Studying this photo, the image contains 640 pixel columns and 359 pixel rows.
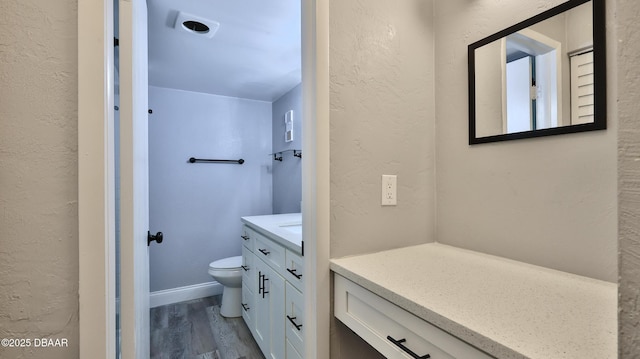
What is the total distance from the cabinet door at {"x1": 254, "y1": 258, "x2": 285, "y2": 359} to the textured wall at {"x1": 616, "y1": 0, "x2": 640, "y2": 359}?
1.40m

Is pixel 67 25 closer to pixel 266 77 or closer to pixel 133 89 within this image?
pixel 133 89

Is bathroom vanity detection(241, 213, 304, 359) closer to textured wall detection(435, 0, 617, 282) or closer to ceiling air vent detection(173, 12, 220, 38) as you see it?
textured wall detection(435, 0, 617, 282)

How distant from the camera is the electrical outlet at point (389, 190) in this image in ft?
3.64

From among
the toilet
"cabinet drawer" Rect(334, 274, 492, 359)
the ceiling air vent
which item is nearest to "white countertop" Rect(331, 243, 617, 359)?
"cabinet drawer" Rect(334, 274, 492, 359)

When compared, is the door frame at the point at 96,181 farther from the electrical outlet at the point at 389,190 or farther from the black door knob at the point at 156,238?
the electrical outlet at the point at 389,190

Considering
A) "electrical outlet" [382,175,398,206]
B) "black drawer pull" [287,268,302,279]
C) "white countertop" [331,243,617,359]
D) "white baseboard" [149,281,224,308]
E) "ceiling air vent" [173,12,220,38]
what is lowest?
"white baseboard" [149,281,224,308]

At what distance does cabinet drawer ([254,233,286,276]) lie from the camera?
1.57m

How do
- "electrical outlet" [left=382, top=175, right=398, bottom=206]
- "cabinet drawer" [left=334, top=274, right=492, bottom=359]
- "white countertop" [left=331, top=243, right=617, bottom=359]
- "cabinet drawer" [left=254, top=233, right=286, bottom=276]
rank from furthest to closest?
"cabinet drawer" [left=254, top=233, right=286, bottom=276], "electrical outlet" [left=382, top=175, right=398, bottom=206], "cabinet drawer" [left=334, top=274, right=492, bottom=359], "white countertop" [left=331, top=243, right=617, bottom=359]

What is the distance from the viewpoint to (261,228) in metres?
1.85

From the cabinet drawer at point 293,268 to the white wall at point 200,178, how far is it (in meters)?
1.99

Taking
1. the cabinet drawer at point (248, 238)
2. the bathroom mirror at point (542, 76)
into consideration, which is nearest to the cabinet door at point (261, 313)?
the cabinet drawer at point (248, 238)

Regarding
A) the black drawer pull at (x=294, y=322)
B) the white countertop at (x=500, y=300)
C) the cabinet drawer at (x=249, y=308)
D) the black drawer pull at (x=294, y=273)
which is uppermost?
the white countertop at (x=500, y=300)

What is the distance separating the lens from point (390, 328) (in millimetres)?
763

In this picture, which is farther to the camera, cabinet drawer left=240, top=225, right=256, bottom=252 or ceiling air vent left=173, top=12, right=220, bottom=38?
cabinet drawer left=240, top=225, right=256, bottom=252
